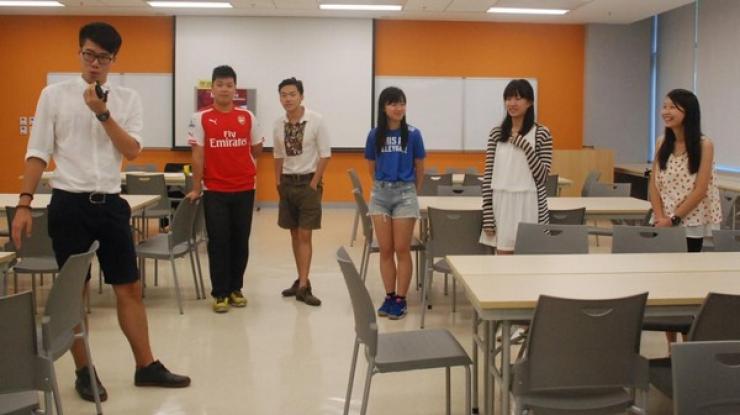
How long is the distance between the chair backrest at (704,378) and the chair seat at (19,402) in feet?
6.30

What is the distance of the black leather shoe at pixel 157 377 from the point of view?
355 centimetres

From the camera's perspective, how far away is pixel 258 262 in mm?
6762

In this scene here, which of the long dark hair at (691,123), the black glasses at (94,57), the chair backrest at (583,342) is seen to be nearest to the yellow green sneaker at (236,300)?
the black glasses at (94,57)

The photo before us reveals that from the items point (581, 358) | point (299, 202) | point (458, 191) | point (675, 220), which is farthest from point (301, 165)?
point (581, 358)

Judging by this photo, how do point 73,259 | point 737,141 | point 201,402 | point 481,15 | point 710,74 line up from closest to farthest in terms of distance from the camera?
point 73,259 < point 201,402 < point 737,141 < point 710,74 < point 481,15

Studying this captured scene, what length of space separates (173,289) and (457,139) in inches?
235

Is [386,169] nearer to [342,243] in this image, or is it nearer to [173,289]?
[173,289]

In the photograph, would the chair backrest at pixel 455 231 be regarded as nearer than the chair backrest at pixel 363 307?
No

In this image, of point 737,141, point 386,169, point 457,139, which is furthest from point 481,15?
point 386,169

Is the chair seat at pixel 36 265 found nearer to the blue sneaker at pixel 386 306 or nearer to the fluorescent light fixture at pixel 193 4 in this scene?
the blue sneaker at pixel 386 306

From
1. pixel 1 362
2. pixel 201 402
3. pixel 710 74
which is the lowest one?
pixel 201 402

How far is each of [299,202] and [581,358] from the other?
3110mm

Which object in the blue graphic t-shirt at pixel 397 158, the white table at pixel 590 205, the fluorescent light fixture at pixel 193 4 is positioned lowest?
the white table at pixel 590 205

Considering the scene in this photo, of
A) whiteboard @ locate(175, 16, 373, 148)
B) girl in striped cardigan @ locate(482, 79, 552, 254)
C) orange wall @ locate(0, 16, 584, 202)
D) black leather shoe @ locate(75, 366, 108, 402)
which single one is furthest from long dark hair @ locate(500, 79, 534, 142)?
orange wall @ locate(0, 16, 584, 202)
